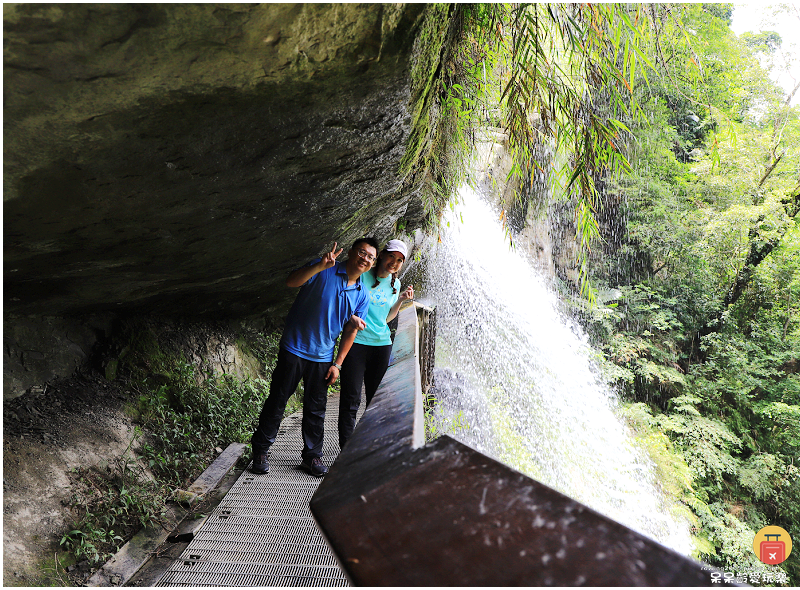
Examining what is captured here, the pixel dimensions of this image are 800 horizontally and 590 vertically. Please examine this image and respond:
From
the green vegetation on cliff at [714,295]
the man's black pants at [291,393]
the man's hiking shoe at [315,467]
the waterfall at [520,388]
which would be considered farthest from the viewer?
the green vegetation on cliff at [714,295]

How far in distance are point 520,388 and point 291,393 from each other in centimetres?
960

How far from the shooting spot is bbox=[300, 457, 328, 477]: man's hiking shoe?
383 centimetres

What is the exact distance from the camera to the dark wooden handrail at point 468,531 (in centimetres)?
57

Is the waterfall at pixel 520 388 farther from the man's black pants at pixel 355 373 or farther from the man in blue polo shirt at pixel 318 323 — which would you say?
the man in blue polo shirt at pixel 318 323

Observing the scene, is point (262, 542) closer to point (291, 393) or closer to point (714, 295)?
point (291, 393)

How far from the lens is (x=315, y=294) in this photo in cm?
349

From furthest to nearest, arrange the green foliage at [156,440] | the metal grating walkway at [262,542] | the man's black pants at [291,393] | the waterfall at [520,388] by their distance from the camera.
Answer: the waterfall at [520,388] → the man's black pants at [291,393] → the green foliage at [156,440] → the metal grating walkway at [262,542]

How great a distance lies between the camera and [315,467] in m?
3.83

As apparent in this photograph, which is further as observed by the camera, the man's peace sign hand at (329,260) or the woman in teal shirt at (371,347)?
the woman in teal shirt at (371,347)

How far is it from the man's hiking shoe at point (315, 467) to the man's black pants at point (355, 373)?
0.26 metres

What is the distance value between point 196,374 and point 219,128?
377cm

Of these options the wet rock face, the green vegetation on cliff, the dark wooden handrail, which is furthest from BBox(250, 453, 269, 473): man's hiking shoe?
the green vegetation on cliff

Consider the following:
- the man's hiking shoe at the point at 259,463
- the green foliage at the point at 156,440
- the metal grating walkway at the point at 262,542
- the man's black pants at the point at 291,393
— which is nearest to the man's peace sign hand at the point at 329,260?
the man's black pants at the point at 291,393

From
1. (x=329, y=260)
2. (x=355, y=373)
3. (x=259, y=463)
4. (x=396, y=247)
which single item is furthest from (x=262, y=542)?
(x=396, y=247)
